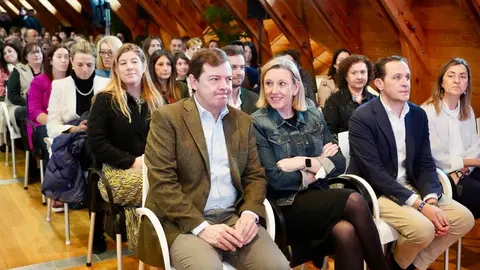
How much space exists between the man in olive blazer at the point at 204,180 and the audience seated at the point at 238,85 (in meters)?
1.15

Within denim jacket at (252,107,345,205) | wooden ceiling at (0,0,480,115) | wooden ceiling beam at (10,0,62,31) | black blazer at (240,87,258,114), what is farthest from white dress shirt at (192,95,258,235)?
wooden ceiling beam at (10,0,62,31)

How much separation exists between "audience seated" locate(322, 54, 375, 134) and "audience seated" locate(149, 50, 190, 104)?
3.65 feet

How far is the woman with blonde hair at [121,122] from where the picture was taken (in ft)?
10.4

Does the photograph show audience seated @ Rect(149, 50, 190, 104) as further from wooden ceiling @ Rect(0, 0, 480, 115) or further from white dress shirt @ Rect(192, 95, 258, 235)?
wooden ceiling @ Rect(0, 0, 480, 115)

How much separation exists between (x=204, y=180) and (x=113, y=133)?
3.24 feet

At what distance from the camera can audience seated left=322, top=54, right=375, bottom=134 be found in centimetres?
404

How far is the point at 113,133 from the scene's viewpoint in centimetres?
324

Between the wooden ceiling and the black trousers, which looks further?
the wooden ceiling

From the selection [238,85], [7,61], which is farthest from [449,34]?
[7,61]

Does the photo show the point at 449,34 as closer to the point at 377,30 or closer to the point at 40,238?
the point at 377,30

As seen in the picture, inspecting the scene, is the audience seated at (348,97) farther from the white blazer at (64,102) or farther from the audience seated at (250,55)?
the audience seated at (250,55)

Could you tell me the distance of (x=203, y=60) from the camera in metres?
2.52

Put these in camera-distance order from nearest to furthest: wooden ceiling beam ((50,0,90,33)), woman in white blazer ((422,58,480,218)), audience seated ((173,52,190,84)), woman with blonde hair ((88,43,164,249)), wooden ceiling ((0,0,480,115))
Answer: woman with blonde hair ((88,43,164,249))
woman in white blazer ((422,58,480,218))
audience seated ((173,52,190,84))
wooden ceiling ((0,0,480,115))
wooden ceiling beam ((50,0,90,33))

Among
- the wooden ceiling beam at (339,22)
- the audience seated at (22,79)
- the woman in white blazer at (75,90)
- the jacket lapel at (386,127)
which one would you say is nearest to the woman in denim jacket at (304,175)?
the jacket lapel at (386,127)
